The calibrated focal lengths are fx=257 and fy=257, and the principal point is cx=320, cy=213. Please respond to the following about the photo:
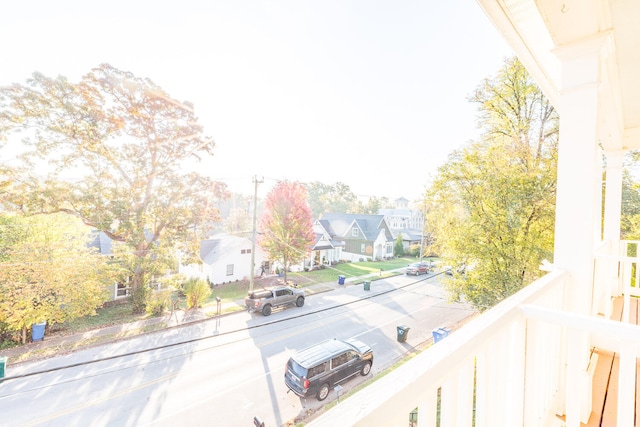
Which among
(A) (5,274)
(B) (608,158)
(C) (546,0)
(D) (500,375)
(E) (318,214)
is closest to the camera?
(D) (500,375)

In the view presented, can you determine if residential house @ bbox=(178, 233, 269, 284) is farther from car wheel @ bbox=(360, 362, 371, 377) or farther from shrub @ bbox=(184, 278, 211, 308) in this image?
car wheel @ bbox=(360, 362, 371, 377)

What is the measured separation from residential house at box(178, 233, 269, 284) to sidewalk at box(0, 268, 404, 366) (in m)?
2.30

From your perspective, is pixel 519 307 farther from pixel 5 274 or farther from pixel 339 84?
pixel 339 84

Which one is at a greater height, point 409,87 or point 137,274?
point 409,87

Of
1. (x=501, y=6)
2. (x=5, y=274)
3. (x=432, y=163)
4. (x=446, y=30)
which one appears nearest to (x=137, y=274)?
(x=5, y=274)

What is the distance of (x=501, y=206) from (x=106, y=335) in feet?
24.2

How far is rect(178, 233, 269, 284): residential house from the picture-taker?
916cm

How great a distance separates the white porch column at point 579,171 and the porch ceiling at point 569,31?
63 mm

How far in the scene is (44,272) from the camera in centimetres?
396

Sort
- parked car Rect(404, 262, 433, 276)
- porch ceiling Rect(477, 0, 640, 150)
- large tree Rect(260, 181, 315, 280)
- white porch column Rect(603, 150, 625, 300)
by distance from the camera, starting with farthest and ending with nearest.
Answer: parked car Rect(404, 262, 433, 276), large tree Rect(260, 181, 315, 280), white porch column Rect(603, 150, 625, 300), porch ceiling Rect(477, 0, 640, 150)

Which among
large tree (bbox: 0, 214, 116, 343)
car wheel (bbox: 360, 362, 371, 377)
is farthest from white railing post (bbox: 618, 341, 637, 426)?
large tree (bbox: 0, 214, 116, 343)

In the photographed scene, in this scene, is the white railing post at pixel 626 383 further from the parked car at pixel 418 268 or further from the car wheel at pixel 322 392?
the parked car at pixel 418 268

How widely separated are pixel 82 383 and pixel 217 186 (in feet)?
16.1

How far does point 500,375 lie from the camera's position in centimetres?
59
